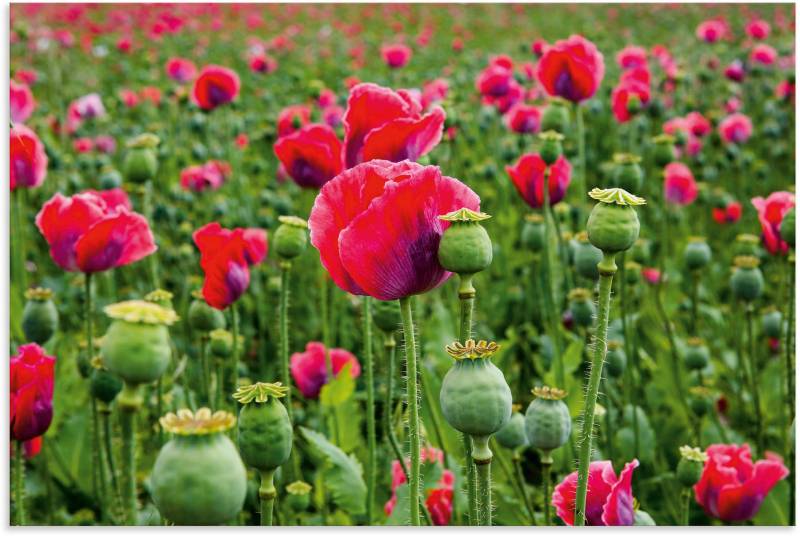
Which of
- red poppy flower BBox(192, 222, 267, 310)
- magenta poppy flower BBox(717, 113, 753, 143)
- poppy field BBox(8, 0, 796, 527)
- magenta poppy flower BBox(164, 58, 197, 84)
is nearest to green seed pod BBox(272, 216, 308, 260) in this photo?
poppy field BBox(8, 0, 796, 527)

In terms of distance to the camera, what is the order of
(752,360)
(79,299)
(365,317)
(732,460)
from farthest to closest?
(79,299), (752,360), (732,460), (365,317)

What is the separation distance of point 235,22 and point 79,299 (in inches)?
191

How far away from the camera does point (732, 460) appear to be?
49.0 inches

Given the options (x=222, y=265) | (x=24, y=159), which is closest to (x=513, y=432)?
(x=222, y=265)

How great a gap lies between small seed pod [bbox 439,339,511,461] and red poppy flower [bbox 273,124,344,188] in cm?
63

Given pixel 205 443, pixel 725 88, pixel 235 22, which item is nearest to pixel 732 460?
pixel 205 443

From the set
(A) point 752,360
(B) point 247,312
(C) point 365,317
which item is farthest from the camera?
(B) point 247,312

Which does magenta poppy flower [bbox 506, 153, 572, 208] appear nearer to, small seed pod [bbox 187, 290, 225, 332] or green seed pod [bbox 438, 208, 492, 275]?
small seed pod [bbox 187, 290, 225, 332]

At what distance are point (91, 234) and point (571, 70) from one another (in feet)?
3.08

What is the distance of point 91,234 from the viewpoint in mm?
1091

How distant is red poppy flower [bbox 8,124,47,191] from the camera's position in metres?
1.42

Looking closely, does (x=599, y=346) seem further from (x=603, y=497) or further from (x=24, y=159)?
(x=24, y=159)

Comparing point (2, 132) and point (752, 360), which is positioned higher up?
point (2, 132)

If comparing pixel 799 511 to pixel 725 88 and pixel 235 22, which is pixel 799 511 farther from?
pixel 235 22
